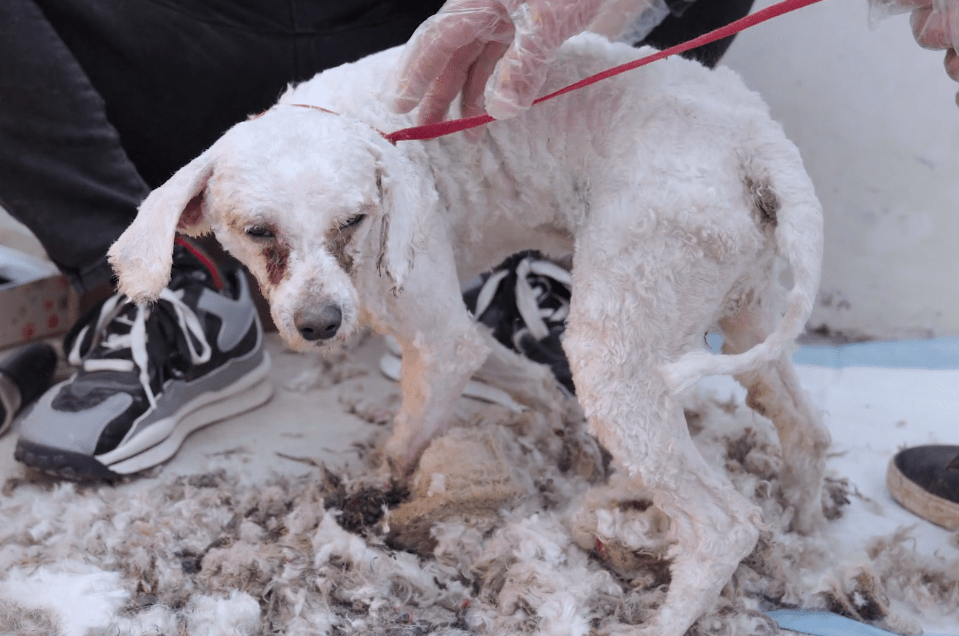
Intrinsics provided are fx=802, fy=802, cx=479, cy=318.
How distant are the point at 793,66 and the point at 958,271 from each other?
22.2 inches

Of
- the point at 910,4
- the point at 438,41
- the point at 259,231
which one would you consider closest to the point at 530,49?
the point at 438,41

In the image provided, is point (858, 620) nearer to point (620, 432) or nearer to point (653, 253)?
point (620, 432)

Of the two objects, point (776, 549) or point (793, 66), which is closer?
point (776, 549)

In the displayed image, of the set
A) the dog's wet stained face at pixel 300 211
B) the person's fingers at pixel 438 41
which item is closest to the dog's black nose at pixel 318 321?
the dog's wet stained face at pixel 300 211

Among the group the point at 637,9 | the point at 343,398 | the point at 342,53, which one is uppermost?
the point at 637,9

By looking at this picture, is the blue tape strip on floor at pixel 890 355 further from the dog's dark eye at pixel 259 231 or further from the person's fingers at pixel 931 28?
the dog's dark eye at pixel 259 231

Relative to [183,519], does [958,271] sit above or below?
above

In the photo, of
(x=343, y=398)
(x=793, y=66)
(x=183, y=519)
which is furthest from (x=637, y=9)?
(x=183, y=519)

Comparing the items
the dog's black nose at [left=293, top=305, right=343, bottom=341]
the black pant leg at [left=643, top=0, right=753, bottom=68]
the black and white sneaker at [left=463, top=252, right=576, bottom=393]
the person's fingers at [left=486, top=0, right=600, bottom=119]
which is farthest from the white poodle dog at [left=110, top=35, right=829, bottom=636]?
the black and white sneaker at [left=463, top=252, right=576, bottom=393]

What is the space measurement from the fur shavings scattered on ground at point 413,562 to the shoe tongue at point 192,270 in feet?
1.36

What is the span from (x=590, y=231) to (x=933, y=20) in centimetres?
46

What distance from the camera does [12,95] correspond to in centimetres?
129

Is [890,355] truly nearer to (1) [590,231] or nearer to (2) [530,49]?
(1) [590,231]

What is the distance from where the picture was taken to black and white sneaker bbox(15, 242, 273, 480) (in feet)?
4.08
